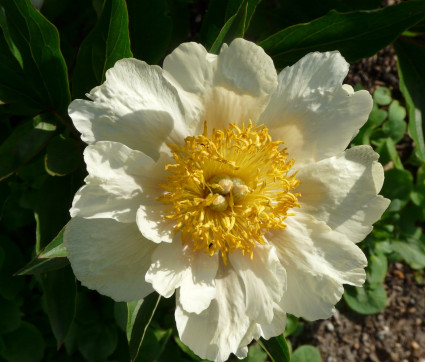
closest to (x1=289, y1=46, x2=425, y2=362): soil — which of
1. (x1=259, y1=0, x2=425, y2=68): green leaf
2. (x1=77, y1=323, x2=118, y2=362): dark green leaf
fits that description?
(x1=77, y1=323, x2=118, y2=362): dark green leaf

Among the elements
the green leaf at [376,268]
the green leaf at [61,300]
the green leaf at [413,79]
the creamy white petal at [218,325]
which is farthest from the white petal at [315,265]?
the green leaf at [376,268]

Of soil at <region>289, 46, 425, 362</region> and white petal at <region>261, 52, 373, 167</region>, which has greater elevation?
white petal at <region>261, 52, 373, 167</region>

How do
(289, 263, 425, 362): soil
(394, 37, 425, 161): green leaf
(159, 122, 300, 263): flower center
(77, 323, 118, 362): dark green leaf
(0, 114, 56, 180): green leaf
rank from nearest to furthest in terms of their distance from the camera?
(159, 122, 300, 263): flower center, (0, 114, 56, 180): green leaf, (394, 37, 425, 161): green leaf, (77, 323, 118, 362): dark green leaf, (289, 263, 425, 362): soil

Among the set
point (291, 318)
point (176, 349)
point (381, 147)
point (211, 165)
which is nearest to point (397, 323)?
point (291, 318)

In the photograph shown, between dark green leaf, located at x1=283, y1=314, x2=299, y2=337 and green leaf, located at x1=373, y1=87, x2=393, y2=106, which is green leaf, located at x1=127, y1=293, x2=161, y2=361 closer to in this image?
dark green leaf, located at x1=283, y1=314, x2=299, y2=337

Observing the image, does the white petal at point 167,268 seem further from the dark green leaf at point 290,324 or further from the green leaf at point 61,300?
the dark green leaf at point 290,324

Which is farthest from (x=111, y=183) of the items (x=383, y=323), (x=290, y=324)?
(x=383, y=323)

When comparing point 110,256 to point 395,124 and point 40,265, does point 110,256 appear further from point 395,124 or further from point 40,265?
point 395,124
